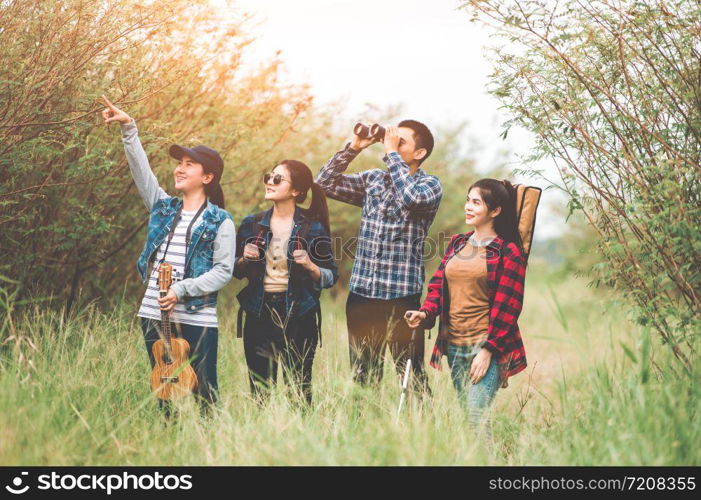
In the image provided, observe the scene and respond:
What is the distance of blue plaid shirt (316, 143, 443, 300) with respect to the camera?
3490 millimetres

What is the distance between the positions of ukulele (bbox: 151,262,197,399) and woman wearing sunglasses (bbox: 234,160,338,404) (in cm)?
39

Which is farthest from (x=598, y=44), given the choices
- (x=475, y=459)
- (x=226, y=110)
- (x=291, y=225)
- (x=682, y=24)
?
(x=226, y=110)

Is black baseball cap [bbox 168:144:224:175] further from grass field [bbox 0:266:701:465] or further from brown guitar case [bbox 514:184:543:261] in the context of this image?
brown guitar case [bbox 514:184:543:261]

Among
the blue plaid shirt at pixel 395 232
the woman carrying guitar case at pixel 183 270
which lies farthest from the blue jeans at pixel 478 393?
the woman carrying guitar case at pixel 183 270

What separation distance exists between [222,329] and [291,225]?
2513 mm

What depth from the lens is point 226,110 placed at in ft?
17.7

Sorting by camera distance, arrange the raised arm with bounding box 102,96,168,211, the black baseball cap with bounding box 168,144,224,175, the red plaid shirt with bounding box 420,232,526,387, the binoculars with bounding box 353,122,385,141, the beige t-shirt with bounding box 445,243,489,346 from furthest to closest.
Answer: the binoculars with bounding box 353,122,385,141
the black baseball cap with bounding box 168,144,224,175
the raised arm with bounding box 102,96,168,211
the beige t-shirt with bounding box 445,243,489,346
the red plaid shirt with bounding box 420,232,526,387

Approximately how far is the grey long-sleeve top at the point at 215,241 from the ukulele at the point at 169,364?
0.26 feet

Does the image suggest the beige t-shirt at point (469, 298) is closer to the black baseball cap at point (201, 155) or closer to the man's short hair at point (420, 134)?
the man's short hair at point (420, 134)

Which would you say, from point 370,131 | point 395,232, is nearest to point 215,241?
point 395,232

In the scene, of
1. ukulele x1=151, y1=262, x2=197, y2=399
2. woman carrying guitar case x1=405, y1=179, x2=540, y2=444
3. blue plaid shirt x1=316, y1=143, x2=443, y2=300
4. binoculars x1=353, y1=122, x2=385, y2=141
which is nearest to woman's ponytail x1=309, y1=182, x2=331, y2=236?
blue plaid shirt x1=316, y1=143, x2=443, y2=300

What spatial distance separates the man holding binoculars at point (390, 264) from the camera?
352 cm

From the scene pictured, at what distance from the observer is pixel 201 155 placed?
347cm
